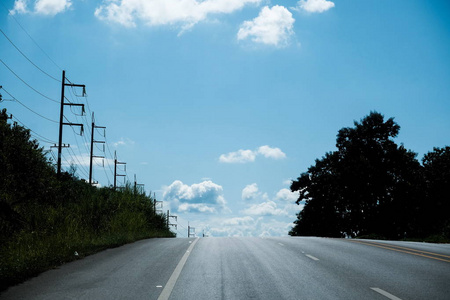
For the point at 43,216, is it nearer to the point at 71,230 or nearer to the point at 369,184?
the point at 71,230

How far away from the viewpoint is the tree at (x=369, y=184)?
54188 millimetres

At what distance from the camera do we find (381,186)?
54.3 m

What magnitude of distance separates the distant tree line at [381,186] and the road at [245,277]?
41.8 metres

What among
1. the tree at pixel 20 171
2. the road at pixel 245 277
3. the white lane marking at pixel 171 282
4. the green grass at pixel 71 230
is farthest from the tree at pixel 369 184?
the white lane marking at pixel 171 282

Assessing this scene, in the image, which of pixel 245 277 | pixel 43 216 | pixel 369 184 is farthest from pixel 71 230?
pixel 369 184

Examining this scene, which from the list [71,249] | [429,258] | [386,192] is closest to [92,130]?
[386,192]

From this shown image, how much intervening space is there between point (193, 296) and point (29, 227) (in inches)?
499

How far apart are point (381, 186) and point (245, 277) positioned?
48022 millimetres

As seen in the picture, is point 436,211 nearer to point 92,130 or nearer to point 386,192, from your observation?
point 386,192

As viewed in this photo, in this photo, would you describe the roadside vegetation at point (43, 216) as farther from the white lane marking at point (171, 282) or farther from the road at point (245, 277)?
the white lane marking at point (171, 282)

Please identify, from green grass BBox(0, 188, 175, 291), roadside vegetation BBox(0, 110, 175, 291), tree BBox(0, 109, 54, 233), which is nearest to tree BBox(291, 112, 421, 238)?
green grass BBox(0, 188, 175, 291)

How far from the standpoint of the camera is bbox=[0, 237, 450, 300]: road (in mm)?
7891

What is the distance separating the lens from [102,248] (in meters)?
16.7

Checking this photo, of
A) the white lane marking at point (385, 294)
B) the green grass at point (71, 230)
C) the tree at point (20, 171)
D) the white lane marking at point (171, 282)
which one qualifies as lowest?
the white lane marking at point (385, 294)
